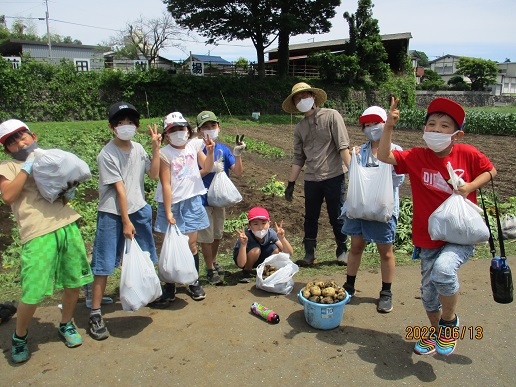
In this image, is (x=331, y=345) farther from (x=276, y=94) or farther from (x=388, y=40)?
(x=388, y=40)

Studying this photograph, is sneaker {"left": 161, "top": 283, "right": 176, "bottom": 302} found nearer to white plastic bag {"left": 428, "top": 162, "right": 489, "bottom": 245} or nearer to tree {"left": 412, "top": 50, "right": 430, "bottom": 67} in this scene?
white plastic bag {"left": 428, "top": 162, "right": 489, "bottom": 245}

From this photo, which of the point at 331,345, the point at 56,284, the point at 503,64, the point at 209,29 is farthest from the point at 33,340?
the point at 503,64

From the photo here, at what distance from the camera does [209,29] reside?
33.3 m

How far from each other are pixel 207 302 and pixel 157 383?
1263 millimetres

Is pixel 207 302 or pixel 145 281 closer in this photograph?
pixel 145 281

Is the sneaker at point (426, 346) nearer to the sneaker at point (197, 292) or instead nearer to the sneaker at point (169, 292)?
the sneaker at point (197, 292)

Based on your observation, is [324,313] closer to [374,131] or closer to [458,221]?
[458,221]

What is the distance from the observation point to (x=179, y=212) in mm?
4016

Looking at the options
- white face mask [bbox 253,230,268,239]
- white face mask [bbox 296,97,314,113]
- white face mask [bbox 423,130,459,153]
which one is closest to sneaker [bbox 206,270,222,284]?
white face mask [bbox 253,230,268,239]

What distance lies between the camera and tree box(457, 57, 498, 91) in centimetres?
5659

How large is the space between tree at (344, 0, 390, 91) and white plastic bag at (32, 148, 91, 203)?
1360 inches

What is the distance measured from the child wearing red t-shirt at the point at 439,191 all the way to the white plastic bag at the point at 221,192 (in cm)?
170

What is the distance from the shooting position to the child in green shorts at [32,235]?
296 cm
